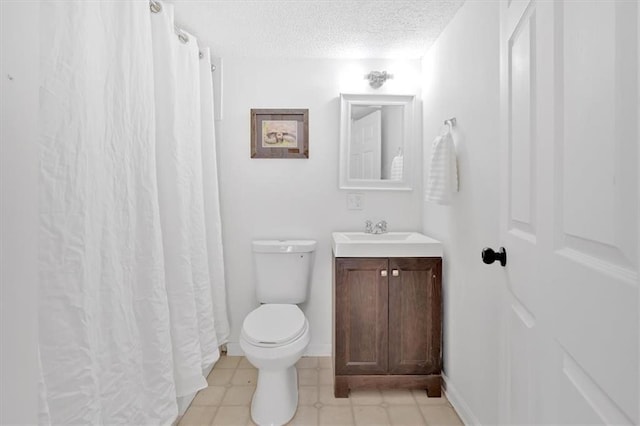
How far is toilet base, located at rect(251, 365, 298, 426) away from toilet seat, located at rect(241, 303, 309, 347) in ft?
0.60

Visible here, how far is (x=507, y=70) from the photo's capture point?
887 mm

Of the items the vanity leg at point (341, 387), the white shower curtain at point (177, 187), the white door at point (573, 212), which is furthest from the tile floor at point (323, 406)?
the white door at point (573, 212)

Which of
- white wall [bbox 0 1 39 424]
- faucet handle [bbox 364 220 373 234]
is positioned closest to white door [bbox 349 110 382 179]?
faucet handle [bbox 364 220 373 234]

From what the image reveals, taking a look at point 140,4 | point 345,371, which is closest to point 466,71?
point 140,4

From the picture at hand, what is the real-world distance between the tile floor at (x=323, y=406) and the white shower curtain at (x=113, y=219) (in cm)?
32

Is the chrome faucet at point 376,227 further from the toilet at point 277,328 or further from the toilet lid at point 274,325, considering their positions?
the toilet lid at point 274,325

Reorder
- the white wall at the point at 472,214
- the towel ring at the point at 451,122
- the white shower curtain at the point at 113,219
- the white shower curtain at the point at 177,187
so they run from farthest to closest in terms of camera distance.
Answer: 1. the towel ring at the point at 451,122
2. the white shower curtain at the point at 177,187
3. the white wall at the point at 472,214
4. the white shower curtain at the point at 113,219

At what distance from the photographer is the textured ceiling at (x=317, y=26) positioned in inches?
65.9

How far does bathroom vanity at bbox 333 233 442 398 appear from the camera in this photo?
70.4 inches

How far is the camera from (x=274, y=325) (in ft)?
5.52

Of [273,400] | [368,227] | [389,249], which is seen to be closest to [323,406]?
[273,400]

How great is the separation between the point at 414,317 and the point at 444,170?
830mm

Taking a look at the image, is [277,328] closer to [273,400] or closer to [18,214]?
[273,400]

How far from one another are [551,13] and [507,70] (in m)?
0.27
